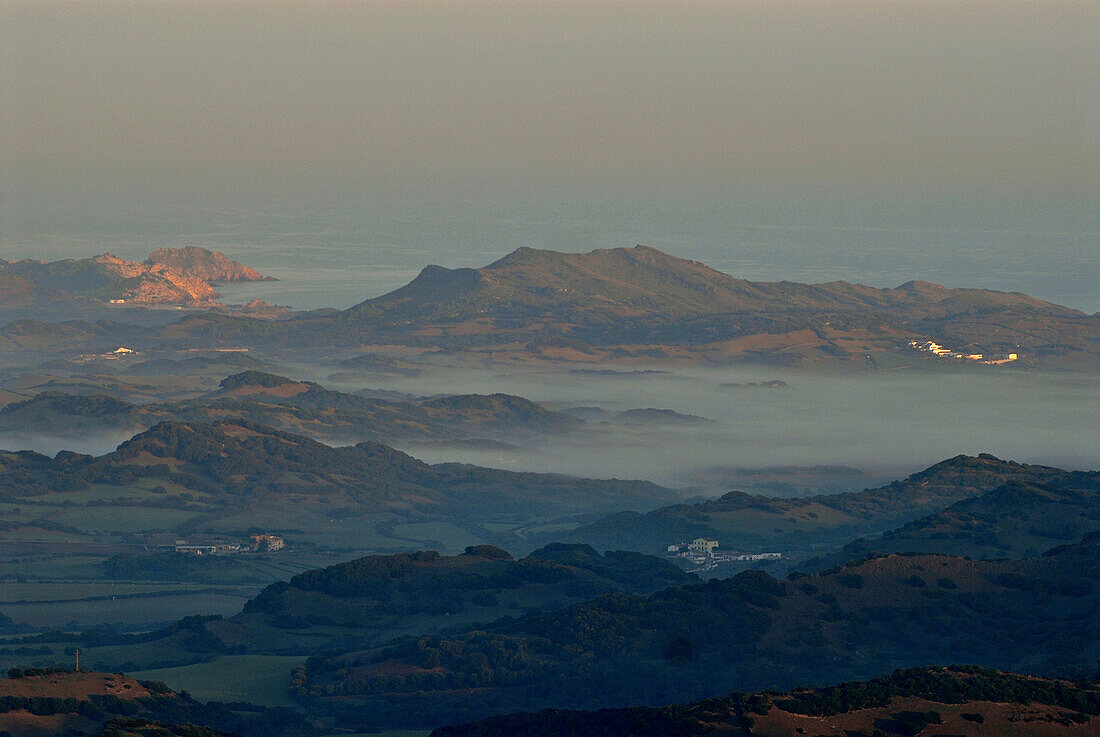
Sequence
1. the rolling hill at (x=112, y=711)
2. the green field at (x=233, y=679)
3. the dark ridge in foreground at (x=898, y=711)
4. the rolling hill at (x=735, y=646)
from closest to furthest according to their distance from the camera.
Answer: the dark ridge in foreground at (x=898, y=711), the rolling hill at (x=112, y=711), the rolling hill at (x=735, y=646), the green field at (x=233, y=679)

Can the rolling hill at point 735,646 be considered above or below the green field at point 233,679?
above

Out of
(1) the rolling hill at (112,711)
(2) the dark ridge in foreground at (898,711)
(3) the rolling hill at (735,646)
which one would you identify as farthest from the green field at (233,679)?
(2) the dark ridge in foreground at (898,711)

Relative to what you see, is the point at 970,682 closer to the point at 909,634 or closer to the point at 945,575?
the point at 909,634

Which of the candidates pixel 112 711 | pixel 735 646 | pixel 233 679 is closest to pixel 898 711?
pixel 735 646

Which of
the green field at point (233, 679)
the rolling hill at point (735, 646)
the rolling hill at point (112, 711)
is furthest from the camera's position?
the green field at point (233, 679)

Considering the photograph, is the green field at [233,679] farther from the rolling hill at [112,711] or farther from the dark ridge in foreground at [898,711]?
the dark ridge in foreground at [898,711]

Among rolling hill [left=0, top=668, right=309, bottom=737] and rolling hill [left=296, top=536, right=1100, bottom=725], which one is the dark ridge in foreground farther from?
Answer: rolling hill [left=296, top=536, right=1100, bottom=725]

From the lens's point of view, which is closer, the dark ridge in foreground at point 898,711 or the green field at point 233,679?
the dark ridge in foreground at point 898,711

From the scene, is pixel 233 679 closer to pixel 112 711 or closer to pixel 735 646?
pixel 112 711

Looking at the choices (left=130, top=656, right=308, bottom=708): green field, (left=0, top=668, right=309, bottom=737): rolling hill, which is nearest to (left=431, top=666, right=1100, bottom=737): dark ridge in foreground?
(left=0, top=668, right=309, bottom=737): rolling hill
